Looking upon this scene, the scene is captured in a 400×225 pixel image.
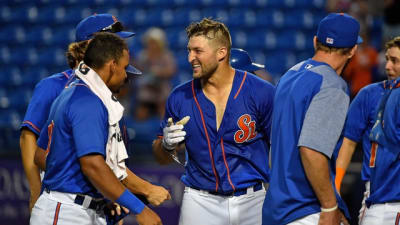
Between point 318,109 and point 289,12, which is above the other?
point 318,109

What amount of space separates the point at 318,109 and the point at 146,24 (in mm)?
7542

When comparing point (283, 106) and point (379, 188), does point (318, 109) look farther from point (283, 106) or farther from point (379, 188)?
point (379, 188)

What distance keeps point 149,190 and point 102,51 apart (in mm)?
853

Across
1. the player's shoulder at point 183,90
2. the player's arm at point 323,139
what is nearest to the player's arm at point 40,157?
the player's shoulder at point 183,90

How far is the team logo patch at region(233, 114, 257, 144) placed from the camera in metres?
4.20

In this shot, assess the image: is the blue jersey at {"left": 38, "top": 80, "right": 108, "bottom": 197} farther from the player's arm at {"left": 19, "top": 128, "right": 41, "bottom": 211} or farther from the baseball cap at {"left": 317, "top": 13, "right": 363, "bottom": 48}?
the baseball cap at {"left": 317, "top": 13, "right": 363, "bottom": 48}

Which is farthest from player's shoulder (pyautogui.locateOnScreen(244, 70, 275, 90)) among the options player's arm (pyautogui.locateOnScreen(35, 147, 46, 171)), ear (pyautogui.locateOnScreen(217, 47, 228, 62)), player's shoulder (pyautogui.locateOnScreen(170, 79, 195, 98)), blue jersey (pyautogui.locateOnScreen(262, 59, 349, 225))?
player's arm (pyautogui.locateOnScreen(35, 147, 46, 171))

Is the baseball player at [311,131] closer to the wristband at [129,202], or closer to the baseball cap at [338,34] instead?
the baseball cap at [338,34]

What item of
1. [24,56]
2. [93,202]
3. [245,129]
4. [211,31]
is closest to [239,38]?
[24,56]

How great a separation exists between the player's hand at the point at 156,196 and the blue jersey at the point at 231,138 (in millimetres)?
520

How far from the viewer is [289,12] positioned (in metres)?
10.0

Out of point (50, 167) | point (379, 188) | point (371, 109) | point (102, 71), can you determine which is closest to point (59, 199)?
point (50, 167)

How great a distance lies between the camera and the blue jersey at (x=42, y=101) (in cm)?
438

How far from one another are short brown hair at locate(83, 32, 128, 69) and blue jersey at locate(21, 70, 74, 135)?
33.0 inches
